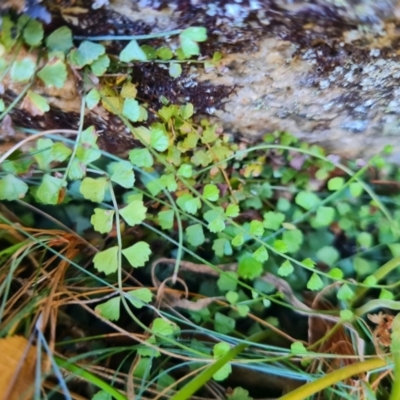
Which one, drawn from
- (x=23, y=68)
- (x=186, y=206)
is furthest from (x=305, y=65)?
(x=23, y=68)

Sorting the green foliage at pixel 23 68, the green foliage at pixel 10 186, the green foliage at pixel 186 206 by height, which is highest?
the green foliage at pixel 23 68

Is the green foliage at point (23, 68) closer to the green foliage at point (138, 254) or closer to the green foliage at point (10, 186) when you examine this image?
the green foliage at point (10, 186)

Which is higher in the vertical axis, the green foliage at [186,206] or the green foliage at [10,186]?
the green foliage at [10,186]

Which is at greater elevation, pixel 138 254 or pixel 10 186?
pixel 10 186

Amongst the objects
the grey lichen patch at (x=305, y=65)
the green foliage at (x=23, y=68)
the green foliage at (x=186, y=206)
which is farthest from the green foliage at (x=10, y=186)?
the grey lichen patch at (x=305, y=65)

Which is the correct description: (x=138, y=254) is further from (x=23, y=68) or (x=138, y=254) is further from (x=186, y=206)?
(x=23, y=68)

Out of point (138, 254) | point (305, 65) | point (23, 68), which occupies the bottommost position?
point (138, 254)

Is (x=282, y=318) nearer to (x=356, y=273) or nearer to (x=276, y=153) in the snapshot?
(x=356, y=273)

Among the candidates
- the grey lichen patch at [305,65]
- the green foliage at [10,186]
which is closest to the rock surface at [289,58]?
the grey lichen patch at [305,65]

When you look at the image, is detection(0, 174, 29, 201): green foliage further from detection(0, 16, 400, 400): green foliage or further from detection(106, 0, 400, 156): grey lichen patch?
detection(106, 0, 400, 156): grey lichen patch

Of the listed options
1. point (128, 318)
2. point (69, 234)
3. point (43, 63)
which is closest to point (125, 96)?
point (43, 63)
